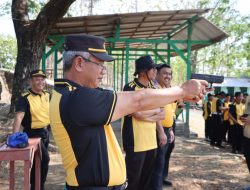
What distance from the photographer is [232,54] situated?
28.8 m

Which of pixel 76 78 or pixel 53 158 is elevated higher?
pixel 76 78

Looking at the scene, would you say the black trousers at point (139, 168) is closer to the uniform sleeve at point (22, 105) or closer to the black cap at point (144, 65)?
the black cap at point (144, 65)

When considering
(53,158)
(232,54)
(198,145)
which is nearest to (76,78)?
(53,158)

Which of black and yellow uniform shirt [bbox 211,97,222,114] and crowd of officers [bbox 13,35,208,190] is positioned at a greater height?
crowd of officers [bbox 13,35,208,190]

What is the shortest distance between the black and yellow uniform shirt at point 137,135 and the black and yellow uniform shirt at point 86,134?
176cm

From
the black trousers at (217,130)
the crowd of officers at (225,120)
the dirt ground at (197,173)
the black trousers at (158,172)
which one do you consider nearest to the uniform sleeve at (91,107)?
the black trousers at (158,172)

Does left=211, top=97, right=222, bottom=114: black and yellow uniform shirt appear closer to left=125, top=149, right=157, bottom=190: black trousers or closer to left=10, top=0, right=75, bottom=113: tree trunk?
left=10, top=0, right=75, bottom=113: tree trunk

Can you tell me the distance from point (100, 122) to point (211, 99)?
9.81 m

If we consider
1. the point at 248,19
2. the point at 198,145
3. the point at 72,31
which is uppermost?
the point at 248,19

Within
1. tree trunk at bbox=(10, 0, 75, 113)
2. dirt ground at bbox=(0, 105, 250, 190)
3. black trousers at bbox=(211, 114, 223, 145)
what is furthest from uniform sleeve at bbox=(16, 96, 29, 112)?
black trousers at bbox=(211, 114, 223, 145)

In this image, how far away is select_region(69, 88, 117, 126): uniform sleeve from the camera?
1.71 metres

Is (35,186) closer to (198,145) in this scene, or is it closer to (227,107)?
(198,145)

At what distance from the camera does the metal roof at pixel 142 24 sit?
28.8 ft

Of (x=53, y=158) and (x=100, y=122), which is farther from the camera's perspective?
(x=53, y=158)
